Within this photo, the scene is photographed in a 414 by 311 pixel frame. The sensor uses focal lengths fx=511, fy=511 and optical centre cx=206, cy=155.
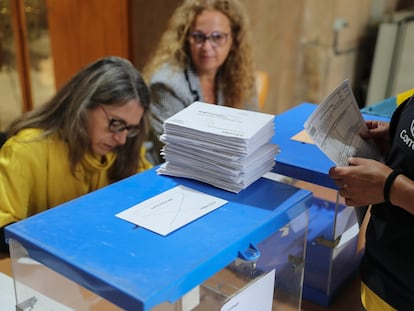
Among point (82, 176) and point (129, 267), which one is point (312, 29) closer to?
point (82, 176)

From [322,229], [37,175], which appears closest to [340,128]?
[322,229]

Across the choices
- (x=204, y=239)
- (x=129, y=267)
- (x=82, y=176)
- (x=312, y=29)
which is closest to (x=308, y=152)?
(x=204, y=239)

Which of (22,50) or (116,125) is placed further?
(22,50)

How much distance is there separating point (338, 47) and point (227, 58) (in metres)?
1.19

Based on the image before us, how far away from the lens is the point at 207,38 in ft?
6.35

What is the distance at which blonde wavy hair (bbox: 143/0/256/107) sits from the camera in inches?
77.0

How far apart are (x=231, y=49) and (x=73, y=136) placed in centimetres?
90

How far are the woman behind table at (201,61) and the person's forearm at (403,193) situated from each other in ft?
3.66

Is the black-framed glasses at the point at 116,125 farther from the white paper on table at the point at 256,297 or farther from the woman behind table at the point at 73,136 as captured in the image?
the white paper on table at the point at 256,297

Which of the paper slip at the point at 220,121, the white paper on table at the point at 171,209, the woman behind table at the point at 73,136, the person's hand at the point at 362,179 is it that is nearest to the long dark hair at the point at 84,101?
the woman behind table at the point at 73,136

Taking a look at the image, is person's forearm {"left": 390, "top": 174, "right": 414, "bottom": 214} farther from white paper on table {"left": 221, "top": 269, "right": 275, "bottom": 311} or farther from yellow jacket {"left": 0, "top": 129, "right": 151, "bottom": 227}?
yellow jacket {"left": 0, "top": 129, "right": 151, "bottom": 227}

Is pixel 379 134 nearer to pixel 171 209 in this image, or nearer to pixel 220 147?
pixel 220 147

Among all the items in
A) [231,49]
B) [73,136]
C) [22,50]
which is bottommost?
[22,50]

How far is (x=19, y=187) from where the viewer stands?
4.34 ft
